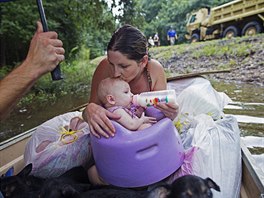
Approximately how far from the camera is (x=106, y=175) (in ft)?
6.64

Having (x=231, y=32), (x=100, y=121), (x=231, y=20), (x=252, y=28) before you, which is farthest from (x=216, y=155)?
(x=231, y=32)

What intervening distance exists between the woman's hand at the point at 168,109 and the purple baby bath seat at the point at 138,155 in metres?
0.07

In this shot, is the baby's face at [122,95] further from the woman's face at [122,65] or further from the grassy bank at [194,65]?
the grassy bank at [194,65]

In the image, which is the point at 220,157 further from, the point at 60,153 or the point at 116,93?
the point at 60,153

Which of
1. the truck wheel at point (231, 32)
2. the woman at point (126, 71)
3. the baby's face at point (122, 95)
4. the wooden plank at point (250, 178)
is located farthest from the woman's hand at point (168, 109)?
the truck wheel at point (231, 32)

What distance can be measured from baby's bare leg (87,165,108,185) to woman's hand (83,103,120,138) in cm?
46

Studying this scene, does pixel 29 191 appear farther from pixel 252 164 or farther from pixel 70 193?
pixel 252 164

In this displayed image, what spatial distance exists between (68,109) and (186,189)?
641 centimetres

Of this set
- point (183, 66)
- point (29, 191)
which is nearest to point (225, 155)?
point (29, 191)

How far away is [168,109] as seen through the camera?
200cm

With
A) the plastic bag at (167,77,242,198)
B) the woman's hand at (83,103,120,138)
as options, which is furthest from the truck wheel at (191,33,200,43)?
the woman's hand at (83,103,120,138)

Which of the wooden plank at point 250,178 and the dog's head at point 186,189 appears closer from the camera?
the dog's head at point 186,189

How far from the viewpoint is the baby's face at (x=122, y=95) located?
7.04 ft

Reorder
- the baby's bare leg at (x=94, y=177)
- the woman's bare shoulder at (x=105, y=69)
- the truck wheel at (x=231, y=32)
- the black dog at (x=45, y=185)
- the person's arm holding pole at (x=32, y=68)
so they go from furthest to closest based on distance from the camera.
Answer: the truck wheel at (x=231, y=32) < the woman's bare shoulder at (x=105, y=69) < the baby's bare leg at (x=94, y=177) < the black dog at (x=45, y=185) < the person's arm holding pole at (x=32, y=68)
